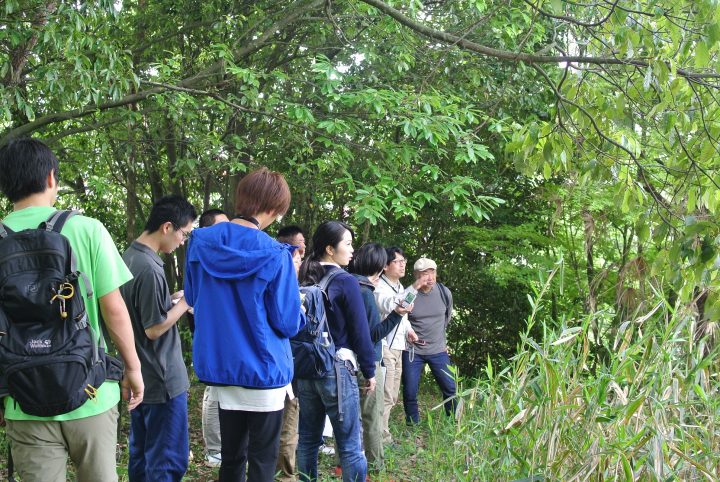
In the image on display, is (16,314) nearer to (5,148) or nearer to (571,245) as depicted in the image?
(5,148)

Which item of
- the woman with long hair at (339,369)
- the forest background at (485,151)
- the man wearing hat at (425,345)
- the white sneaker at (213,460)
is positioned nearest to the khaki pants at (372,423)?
the forest background at (485,151)

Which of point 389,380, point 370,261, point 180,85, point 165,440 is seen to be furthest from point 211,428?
point 180,85

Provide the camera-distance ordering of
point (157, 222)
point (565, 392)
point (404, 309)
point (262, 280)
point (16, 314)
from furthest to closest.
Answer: point (404, 309) → point (157, 222) → point (262, 280) → point (565, 392) → point (16, 314)

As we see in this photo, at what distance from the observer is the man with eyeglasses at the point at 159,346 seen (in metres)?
4.39

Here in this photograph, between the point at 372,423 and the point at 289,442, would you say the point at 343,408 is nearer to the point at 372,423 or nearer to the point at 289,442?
the point at 289,442

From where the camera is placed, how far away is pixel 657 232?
12.9ft

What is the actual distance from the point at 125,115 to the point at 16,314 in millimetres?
5133

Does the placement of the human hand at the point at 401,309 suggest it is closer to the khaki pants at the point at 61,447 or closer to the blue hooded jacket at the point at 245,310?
the blue hooded jacket at the point at 245,310

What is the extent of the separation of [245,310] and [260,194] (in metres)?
0.58

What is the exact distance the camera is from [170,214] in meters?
4.57

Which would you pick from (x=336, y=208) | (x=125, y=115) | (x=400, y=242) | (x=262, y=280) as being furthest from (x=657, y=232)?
(x=400, y=242)

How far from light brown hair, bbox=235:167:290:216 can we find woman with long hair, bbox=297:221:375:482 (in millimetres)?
1047

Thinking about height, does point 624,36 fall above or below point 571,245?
above

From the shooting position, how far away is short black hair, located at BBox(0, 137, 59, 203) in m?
3.01
